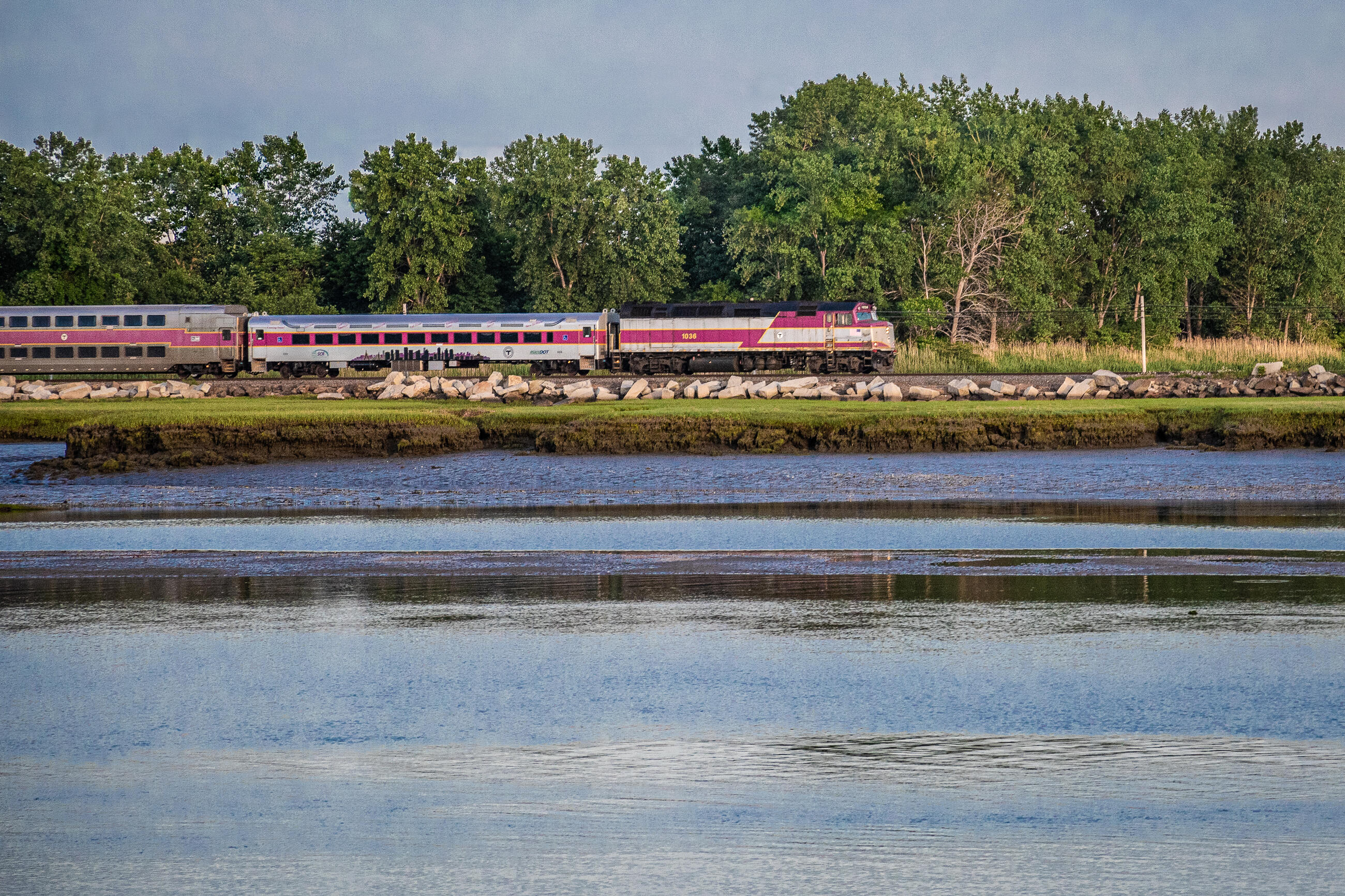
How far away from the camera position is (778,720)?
7.28 m

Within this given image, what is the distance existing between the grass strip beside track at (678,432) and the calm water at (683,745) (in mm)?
15912

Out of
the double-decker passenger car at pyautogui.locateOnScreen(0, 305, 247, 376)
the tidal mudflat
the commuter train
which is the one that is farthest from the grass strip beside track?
the double-decker passenger car at pyautogui.locateOnScreen(0, 305, 247, 376)

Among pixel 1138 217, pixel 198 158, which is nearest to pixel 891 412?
pixel 1138 217

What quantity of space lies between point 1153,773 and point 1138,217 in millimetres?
69778

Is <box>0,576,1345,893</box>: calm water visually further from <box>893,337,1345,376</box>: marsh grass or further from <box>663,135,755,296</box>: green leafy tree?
<box>663,135,755,296</box>: green leafy tree

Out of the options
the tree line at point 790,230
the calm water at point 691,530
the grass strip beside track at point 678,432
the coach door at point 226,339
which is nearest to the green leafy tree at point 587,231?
the tree line at point 790,230

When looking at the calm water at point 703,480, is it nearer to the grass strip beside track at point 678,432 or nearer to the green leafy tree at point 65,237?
the grass strip beside track at point 678,432

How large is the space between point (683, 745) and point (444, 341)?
52.7 metres

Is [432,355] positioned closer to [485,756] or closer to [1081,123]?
[1081,123]

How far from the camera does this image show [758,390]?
40.5 m

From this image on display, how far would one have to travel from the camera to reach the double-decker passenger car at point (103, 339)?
59.2 meters

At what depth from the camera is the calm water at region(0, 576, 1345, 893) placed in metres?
5.35

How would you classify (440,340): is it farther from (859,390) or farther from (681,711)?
(681,711)

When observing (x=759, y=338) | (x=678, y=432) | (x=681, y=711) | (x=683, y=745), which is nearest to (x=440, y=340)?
(x=759, y=338)
